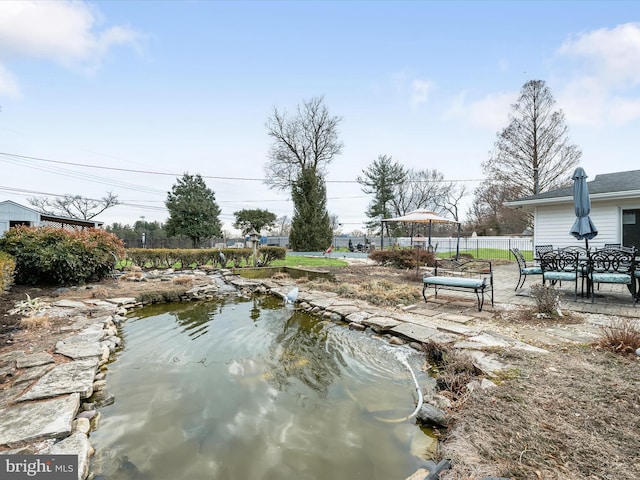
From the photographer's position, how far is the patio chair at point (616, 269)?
446 cm

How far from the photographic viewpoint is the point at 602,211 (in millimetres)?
8438

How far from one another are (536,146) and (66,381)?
2178cm

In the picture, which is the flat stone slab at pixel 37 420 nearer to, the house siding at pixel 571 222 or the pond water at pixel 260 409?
the pond water at pixel 260 409

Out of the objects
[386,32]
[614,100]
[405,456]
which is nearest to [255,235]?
[386,32]

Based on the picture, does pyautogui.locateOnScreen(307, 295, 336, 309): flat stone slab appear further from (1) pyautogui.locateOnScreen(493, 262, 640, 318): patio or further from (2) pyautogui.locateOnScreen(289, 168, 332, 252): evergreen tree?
(2) pyautogui.locateOnScreen(289, 168, 332, 252): evergreen tree

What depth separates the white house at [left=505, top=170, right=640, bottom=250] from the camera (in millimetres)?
7961

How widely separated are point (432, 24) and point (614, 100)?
767cm

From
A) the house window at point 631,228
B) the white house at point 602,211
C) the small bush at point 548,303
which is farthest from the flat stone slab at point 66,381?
the house window at point 631,228

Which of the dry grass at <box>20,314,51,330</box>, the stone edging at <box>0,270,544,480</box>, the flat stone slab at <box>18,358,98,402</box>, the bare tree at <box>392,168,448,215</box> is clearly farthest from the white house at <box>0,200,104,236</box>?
the bare tree at <box>392,168,448,215</box>

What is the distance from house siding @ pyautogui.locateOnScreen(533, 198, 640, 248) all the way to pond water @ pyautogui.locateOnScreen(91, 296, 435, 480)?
885 centimetres

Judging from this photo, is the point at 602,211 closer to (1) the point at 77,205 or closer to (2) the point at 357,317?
(2) the point at 357,317

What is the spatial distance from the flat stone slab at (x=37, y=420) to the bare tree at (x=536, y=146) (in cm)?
2085

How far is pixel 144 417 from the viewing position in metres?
2.29

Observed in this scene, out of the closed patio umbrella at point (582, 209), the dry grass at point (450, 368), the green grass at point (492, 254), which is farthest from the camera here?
the green grass at point (492, 254)
